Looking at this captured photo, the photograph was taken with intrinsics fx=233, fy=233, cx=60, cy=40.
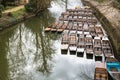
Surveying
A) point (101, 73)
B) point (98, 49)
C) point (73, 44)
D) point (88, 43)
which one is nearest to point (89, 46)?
point (88, 43)

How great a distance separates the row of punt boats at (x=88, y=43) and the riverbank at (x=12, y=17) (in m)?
5.72

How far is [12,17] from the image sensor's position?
Answer: 1384 inches

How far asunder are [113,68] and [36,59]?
7.93 meters

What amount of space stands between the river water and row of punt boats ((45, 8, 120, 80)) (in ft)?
3.01

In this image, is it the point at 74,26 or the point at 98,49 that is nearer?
the point at 98,49

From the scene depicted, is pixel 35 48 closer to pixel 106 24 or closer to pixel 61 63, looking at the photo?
pixel 61 63

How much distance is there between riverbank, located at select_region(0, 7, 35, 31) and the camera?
32781 mm

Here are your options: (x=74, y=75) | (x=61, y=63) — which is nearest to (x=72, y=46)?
(x=61, y=63)

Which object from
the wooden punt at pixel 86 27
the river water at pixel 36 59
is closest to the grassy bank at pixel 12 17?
the river water at pixel 36 59

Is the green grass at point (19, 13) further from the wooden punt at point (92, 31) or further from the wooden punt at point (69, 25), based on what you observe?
the wooden punt at point (92, 31)

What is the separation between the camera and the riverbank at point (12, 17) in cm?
3278

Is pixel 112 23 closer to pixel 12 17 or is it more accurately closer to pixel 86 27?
pixel 86 27

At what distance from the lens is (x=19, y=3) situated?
43.7 m

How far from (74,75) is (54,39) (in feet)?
33.0
